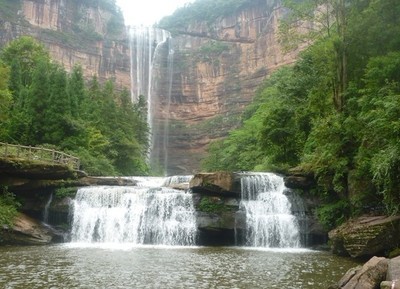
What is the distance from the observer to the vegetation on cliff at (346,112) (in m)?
14.9

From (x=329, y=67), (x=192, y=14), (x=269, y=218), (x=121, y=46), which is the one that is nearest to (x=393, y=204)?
(x=269, y=218)

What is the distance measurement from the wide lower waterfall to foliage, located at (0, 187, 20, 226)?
118 inches

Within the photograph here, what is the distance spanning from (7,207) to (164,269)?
38.4 ft

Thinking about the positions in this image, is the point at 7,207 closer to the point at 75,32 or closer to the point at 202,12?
the point at 75,32

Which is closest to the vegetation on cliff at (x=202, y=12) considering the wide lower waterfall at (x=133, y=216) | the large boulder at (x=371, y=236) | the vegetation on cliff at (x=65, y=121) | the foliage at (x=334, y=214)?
the vegetation on cliff at (x=65, y=121)

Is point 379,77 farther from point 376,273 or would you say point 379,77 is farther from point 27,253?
point 27,253

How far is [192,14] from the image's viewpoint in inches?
3253

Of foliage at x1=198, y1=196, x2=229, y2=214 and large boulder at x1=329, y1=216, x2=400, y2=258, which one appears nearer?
large boulder at x1=329, y1=216, x2=400, y2=258

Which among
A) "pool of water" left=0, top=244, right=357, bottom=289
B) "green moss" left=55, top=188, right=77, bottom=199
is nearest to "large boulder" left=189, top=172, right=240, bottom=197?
"pool of water" left=0, top=244, right=357, bottom=289

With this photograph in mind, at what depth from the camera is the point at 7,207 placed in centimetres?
2083

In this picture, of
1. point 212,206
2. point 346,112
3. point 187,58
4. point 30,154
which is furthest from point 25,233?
Result: point 187,58

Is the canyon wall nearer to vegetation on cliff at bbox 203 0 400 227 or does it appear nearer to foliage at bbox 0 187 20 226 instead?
vegetation on cliff at bbox 203 0 400 227

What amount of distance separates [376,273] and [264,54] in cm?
6288

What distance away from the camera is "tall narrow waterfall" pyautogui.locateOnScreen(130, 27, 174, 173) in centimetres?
6594
